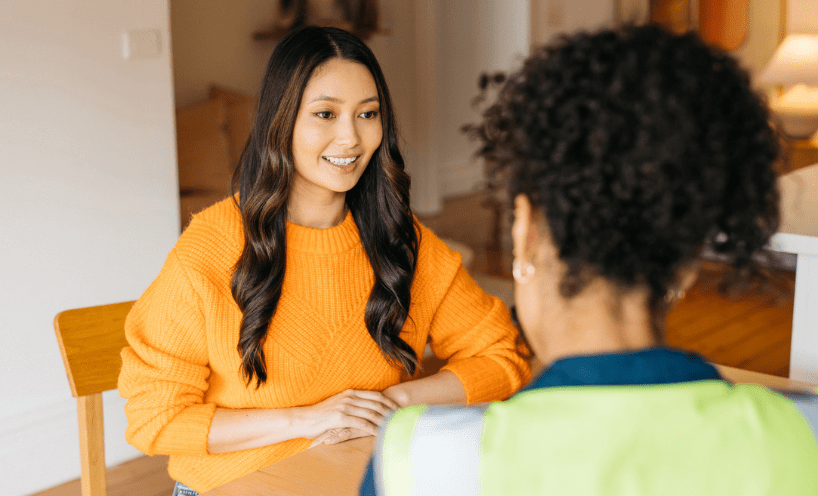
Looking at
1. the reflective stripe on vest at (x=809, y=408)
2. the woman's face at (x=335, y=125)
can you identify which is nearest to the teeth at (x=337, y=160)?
the woman's face at (x=335, y=125)

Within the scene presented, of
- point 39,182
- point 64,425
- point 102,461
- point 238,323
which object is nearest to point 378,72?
point 238,323

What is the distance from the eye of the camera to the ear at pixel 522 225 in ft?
2.10

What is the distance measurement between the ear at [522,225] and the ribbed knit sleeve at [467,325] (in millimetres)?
846

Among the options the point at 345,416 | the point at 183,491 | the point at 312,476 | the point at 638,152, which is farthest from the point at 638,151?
the point at 183,491

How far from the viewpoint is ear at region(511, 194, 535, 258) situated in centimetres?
64

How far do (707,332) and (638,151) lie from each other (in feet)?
11.3

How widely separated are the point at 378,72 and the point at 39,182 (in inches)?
53.2

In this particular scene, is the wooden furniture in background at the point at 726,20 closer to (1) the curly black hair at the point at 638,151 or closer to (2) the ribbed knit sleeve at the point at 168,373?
A: (2) the ribbed knit sleeve at the point at 168,373

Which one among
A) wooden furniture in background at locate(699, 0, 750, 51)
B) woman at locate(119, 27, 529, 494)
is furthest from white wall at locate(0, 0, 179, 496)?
wooden furniture in background at locate(699, 0, 750, 51)

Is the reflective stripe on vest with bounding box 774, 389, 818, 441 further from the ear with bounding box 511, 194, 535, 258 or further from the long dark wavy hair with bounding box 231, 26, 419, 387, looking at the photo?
the long dark wavy hair with bounding box 231, 26, 419, 387

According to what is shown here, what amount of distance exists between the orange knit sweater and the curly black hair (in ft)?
2.67

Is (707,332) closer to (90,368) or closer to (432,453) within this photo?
(90,368)

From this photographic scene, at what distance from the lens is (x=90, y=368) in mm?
1446

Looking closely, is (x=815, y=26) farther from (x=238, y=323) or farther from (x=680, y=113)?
(x=680, y=113)
